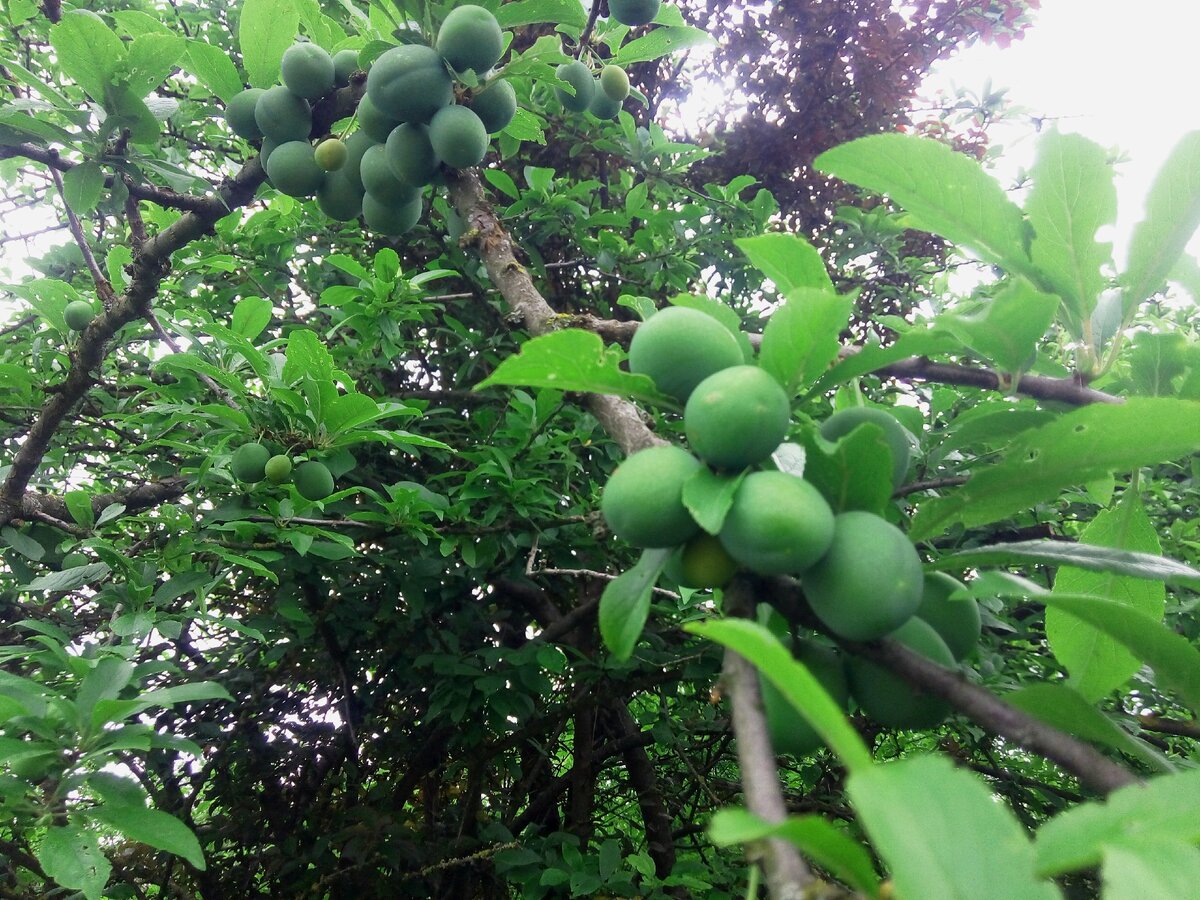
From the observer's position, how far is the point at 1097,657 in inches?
37.6

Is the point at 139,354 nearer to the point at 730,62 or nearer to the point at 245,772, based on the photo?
the point at 245,772

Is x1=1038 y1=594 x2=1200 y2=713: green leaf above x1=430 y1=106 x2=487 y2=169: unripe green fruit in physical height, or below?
below

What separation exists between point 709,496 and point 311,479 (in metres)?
1.45

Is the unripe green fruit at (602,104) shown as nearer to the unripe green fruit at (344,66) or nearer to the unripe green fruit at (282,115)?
the unripe green fruit at (344,66)

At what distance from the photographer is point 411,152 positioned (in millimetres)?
1528

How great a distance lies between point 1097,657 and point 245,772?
3239 millimetres

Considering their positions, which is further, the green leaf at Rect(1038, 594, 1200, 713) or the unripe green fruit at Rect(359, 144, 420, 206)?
the unripe green fruit at Rect(359, 144, 420, 206)

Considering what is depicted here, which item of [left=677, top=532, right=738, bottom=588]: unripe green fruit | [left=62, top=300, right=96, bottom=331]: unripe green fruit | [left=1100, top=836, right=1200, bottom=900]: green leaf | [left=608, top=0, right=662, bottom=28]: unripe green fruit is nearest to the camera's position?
[left=1100, top=836, right=1200, bottom=900]: green leaf

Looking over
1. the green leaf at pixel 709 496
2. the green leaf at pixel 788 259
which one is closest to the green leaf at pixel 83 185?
the green leaf at pixel 788 259

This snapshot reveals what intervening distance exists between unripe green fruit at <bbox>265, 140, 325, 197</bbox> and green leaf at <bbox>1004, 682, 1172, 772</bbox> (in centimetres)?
168

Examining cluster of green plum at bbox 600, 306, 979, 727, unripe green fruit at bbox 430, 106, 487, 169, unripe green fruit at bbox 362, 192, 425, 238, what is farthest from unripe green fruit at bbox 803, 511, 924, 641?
unripe green fruit at bbox 362, 192, 425, 238

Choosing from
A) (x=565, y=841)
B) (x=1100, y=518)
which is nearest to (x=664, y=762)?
(x=565, y=841)

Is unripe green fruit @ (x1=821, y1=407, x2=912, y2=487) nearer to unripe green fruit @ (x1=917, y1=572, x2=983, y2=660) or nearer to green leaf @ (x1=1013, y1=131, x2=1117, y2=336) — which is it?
unripe green fruit @ (x1=917, y1=572, x2=983, y2=660)

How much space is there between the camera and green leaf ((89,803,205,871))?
51.3 inches
